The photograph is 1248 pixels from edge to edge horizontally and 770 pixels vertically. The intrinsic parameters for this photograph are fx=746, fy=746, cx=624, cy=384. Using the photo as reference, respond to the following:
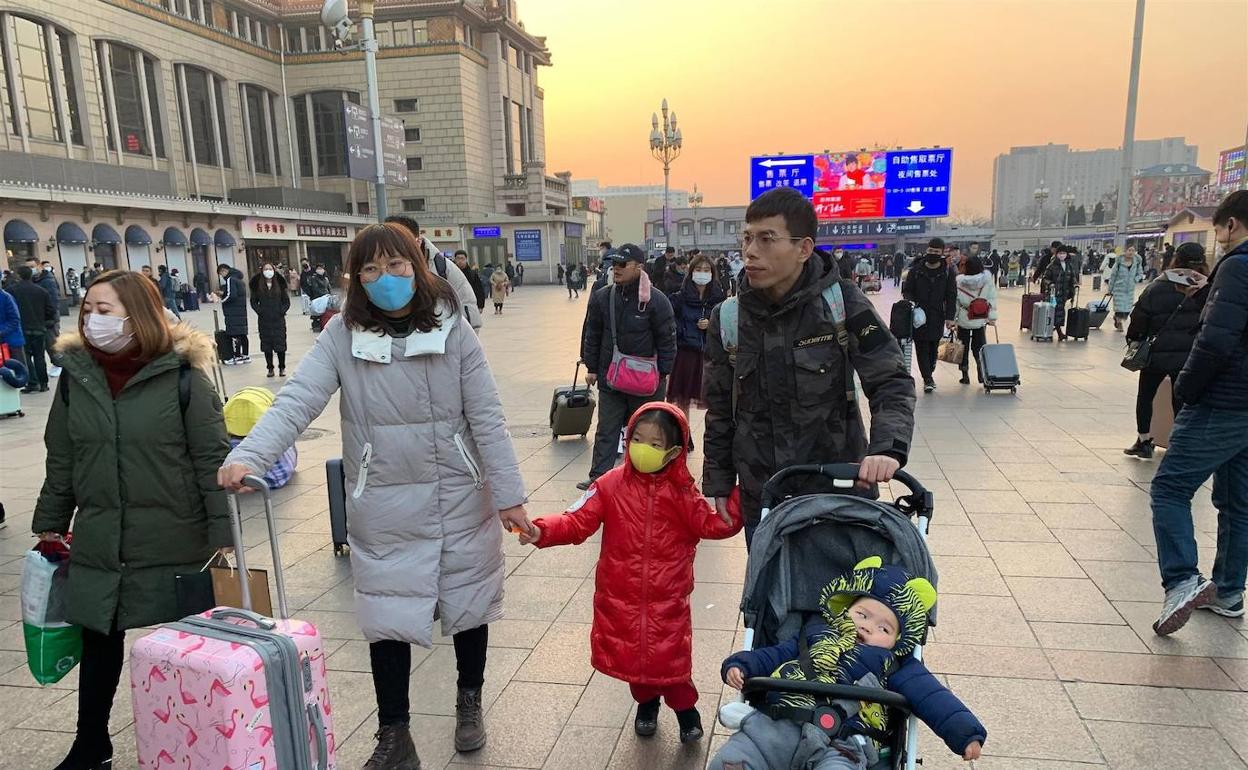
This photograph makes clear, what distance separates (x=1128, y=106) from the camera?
20047mm

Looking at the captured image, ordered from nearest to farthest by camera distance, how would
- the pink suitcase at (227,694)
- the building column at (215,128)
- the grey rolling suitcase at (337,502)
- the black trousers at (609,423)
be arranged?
the pink suitcase at (227,694) → the grey rolling suitcase at (337,502) → the black trousers at (609,423) → the building column at (215,128)

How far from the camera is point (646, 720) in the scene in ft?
9.95

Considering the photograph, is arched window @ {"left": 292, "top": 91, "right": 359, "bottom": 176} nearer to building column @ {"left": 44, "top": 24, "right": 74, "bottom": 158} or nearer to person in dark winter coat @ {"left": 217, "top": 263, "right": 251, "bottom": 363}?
building column @ {"left": 44, "top": 24, "right": 74, "bottom": 158}

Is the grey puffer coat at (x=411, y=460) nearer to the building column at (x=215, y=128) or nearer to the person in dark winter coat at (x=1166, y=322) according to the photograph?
the person in dark winter coat at (x=1166, y=322)

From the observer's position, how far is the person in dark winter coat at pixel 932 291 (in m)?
9.91

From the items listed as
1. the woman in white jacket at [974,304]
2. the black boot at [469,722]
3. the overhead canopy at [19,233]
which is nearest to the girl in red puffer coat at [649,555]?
the black boot at [469,722]

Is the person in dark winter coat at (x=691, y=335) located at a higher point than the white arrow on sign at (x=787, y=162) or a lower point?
lower

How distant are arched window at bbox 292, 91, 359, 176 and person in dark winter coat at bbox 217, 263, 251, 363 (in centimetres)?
4792

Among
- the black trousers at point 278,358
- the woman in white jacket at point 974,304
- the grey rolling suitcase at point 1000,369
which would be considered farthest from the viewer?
the black trousers at point 278,358

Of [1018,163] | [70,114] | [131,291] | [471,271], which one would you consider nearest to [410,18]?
[70,114]

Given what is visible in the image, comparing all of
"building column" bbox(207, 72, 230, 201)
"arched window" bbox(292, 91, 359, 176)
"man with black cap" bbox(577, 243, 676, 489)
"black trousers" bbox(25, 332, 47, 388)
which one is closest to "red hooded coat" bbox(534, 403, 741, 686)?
"man with black cap" bbox(577, 243, 676, 489)

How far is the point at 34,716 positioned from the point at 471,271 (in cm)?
1208

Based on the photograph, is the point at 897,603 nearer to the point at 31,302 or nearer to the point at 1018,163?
the point at 31,302

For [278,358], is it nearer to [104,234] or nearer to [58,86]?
[104,234]
